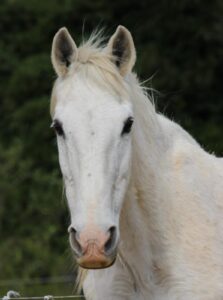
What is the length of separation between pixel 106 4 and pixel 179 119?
9.81 feet

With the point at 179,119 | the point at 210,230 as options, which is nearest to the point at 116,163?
the point at 210,230

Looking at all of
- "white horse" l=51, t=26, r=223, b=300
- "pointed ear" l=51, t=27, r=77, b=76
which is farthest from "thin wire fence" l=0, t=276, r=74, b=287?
"pointed ear" l=51, t=27, r=77, b=76

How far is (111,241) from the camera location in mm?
4586

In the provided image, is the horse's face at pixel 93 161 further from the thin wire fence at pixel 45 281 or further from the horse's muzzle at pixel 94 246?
the thin wire fence at pixel 45 281

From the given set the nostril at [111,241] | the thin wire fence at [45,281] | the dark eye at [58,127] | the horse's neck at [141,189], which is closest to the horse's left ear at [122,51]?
the horse's neck at [141,189]

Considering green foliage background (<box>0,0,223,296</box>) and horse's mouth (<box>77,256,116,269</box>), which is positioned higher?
horse's mouth (<box>77,256,116,269</box>)

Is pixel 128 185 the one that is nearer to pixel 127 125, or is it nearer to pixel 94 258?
pixel 127 125

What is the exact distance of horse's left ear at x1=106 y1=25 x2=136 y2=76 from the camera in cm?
518

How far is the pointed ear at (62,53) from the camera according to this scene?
5.19 meters

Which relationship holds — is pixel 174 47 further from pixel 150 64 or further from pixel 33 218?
pixel 33 218

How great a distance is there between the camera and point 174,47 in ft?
64.0

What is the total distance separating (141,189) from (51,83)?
45.4ft

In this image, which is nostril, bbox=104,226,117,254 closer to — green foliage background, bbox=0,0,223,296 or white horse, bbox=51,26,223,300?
white horse, bbox=51,26,223,300

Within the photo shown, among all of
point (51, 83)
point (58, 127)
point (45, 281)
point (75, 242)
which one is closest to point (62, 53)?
point (58, 127)
